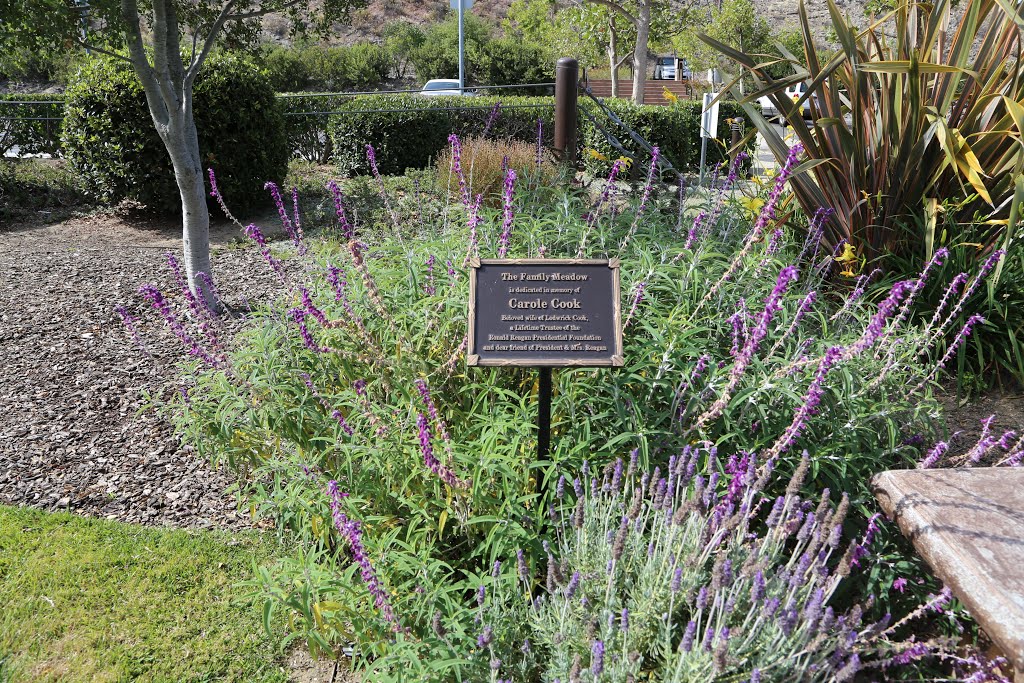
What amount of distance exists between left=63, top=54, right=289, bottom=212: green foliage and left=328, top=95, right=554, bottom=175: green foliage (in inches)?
106

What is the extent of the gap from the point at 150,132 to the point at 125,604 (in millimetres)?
6226

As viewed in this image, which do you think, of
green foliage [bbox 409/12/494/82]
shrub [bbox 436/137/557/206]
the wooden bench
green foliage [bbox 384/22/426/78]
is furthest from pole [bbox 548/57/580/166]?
green foliage [bbox 384/22/426/78]

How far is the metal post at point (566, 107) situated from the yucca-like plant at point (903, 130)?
197 centimetres

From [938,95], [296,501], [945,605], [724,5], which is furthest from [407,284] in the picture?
[724,5]

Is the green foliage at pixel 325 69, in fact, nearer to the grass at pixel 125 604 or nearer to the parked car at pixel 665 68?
the parked car at pixel 665 68

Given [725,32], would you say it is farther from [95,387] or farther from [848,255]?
[95,387]

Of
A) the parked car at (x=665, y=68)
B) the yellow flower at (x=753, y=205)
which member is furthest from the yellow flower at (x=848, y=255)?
the parked car at (x=665, y=68)

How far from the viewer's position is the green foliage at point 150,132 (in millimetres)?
7629

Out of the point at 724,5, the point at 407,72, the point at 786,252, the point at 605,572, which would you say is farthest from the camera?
the point at 407,72

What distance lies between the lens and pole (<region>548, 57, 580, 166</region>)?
6.33 m

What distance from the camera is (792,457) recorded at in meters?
2.74

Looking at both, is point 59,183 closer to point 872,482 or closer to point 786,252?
point 786,252

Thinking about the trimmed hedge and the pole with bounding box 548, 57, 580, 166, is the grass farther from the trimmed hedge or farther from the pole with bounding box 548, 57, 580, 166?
the trimmed hedge

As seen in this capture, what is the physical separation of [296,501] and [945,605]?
2.18 m
